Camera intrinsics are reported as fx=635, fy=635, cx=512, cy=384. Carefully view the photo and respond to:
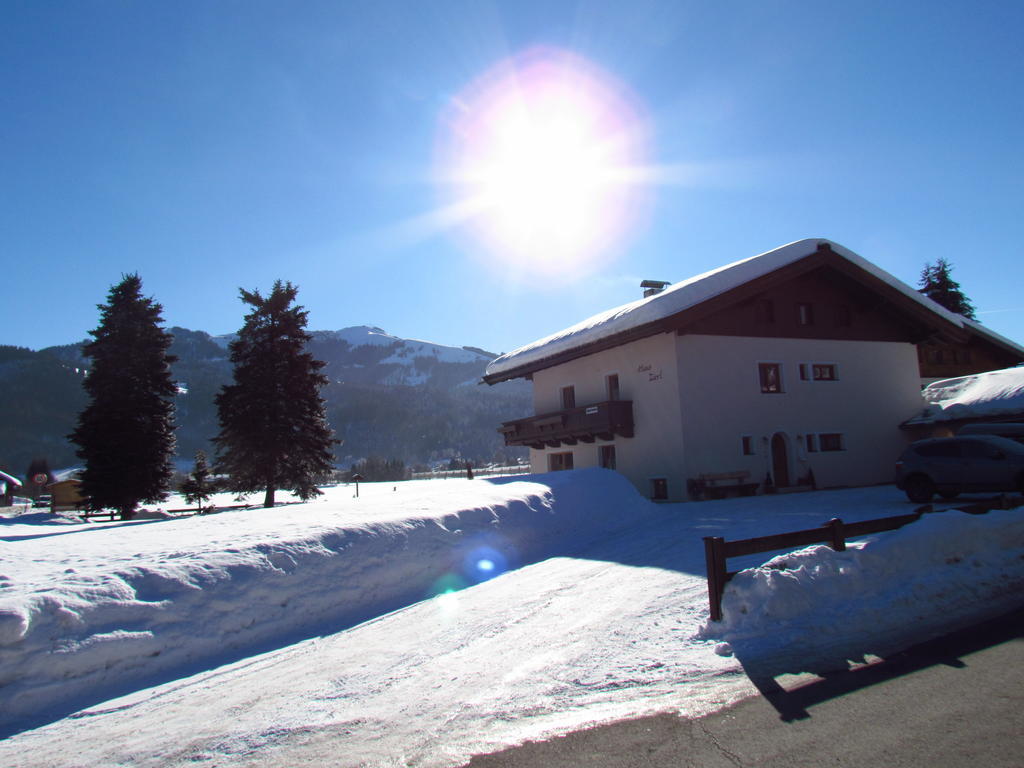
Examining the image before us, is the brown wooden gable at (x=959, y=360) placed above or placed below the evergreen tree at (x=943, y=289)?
below

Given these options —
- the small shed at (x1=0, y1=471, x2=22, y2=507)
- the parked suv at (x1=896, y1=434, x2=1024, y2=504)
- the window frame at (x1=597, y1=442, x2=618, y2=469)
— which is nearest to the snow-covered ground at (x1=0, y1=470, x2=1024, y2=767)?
the parked suv at (x1=896, y1=434, x2=1024, y2=504)

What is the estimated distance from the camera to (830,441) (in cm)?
2459

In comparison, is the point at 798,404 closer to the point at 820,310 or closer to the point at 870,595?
the point at 820,310

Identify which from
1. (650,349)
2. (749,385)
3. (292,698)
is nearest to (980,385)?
(749,385)

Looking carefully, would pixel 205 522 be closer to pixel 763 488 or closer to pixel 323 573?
pixel 323 573

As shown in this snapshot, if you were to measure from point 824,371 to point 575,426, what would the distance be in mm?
10037

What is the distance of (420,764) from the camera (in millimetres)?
4469

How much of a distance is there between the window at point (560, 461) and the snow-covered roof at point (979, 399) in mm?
14044

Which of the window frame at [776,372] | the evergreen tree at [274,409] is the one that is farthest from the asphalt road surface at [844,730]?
the evergreen tree at [274,409]

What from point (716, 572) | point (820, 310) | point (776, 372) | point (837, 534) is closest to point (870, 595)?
point (837, 534)

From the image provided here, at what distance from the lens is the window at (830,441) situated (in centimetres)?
2438

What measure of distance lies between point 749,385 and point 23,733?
2184 cm

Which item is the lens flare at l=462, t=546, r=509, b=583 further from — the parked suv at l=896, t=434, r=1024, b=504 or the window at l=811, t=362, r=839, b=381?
the window at l=811, t=362, r=839, b=381

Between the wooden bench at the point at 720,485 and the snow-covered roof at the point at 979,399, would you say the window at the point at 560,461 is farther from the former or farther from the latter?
the snow-covered roof at the point at 979,399
